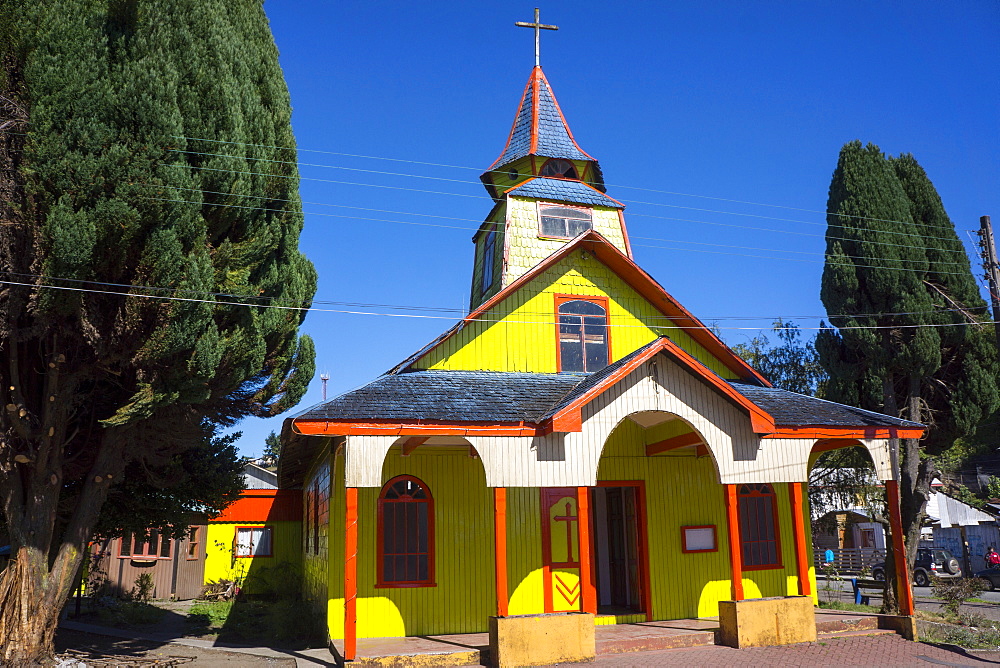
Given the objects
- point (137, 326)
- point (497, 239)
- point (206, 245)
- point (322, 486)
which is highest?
point (497, 239)

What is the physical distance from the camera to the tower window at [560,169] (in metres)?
19.8

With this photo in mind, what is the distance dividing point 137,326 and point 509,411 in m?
5.74

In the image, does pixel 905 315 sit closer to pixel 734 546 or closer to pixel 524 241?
pixel 524 241

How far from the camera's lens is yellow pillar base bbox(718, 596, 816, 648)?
1207cm

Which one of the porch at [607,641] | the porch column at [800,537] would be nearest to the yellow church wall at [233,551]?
the porch at [607,641]

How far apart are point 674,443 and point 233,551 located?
1609cm

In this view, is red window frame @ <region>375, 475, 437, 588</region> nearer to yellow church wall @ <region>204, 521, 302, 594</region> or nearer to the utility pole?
the utility pole

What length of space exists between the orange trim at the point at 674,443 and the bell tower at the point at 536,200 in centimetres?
490

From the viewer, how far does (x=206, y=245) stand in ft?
37.0

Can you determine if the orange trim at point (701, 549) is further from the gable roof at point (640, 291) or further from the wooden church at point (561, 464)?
the gable roof at point (640, 291)

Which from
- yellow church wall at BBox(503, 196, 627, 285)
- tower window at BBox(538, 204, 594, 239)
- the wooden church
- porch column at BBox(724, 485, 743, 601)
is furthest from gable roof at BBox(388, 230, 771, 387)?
porch column at BBox(724, 485, 743, 601)

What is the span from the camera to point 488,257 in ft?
64.1

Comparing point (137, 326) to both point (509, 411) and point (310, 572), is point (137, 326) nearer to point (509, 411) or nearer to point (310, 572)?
point (509, 411)

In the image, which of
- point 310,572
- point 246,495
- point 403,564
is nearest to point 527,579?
point 403,564
